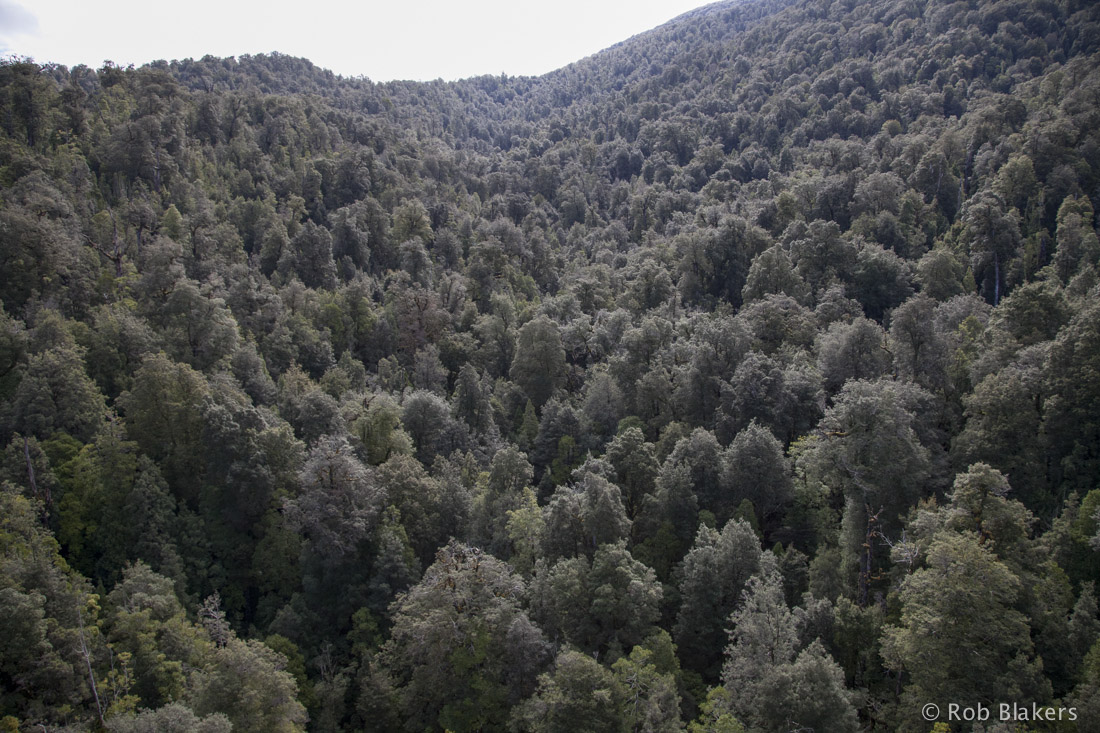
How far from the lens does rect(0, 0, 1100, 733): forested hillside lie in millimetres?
32219

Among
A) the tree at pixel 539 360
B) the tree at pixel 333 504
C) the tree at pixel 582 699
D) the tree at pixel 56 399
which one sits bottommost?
the tree at pixel 582 699

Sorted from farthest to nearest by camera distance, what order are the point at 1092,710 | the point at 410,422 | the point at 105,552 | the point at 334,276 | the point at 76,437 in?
1. the point at 334,276
2. the point at 410,422
3. the point at 76,437
4. the point at 105,552
5. the point at 1092,710

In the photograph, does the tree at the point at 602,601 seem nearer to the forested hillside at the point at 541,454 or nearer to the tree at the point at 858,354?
the forested hillside at the point at 541,454

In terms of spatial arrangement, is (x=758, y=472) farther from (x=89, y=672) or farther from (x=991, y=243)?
(x=991, y=243)

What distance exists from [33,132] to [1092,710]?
108123 mm

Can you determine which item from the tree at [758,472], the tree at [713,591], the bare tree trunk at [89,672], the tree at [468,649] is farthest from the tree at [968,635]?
the bare tree trunk at [89,672]

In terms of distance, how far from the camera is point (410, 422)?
61.1 meters

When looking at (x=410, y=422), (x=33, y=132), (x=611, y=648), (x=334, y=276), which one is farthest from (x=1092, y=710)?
(x=33, y=132)

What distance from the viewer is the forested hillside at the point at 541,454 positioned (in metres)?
32.2

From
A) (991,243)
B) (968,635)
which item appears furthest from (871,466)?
(991,243)

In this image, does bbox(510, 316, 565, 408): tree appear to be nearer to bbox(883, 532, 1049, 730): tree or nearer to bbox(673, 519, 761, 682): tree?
bbox(673, 519, 761, 682): tree

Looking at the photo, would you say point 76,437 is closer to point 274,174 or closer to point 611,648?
point 611,648

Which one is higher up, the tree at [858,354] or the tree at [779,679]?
the tree at [858,354]

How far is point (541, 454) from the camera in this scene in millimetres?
63875
